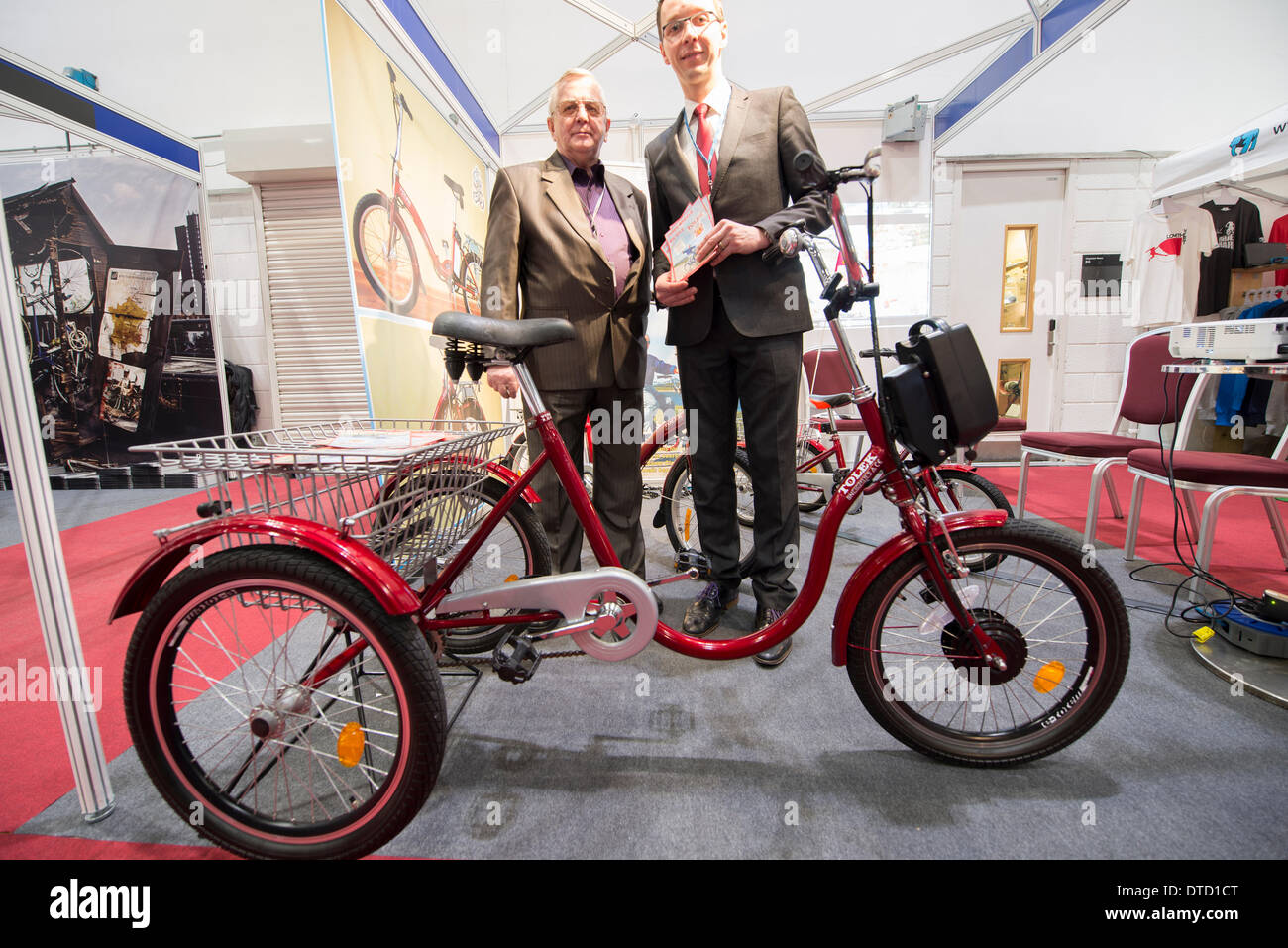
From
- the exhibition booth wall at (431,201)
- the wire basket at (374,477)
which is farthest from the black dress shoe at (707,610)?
the exhibition booth wall at (431,201)

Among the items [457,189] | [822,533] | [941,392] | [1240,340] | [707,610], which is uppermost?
[457,189]

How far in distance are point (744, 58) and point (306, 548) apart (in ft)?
13.9

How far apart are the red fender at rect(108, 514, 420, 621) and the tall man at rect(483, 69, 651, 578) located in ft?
2.00

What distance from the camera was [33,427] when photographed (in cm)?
104

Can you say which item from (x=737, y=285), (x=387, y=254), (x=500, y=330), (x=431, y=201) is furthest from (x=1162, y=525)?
(x=431, y=201)

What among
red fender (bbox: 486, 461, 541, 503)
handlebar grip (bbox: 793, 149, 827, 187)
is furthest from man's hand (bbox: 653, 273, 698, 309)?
red fender (bbox: 486, 461, 541, 503)

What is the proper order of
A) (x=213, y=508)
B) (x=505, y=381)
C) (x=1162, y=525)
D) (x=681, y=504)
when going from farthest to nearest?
(x=1162, y=525) < (x=681, y=504) < (x=505, y=381) < (x=213, y=508)

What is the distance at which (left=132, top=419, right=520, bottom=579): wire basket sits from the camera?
0.94m

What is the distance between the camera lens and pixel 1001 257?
4.87m

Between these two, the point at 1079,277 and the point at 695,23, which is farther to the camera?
the point at 1079,277

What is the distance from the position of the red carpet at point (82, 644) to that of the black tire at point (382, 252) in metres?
1.56

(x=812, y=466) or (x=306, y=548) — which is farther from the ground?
(x=306, y=548)

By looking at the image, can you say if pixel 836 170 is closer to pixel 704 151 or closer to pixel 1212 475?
pixel 704 151
